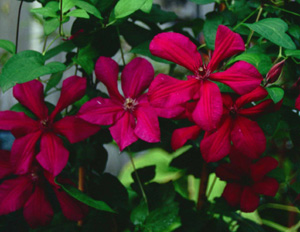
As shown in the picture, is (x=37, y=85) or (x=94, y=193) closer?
(x=37, y=85)

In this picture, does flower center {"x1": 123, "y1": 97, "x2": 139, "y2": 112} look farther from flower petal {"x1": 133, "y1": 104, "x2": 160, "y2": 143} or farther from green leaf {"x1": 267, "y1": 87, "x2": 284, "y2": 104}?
green leaf {"x1": 267, "y1": 87, "x2": 284, "y2": 104}

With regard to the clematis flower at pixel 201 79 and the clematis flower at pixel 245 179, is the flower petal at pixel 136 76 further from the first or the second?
the clematis flower at pixel 245 179

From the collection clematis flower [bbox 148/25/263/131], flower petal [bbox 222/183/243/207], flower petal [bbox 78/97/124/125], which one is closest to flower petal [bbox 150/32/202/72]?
clematis flower [bbox 148/25/263/131]

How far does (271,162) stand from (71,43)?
355mm

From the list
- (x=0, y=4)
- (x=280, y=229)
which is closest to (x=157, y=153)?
(x=280, y=229)

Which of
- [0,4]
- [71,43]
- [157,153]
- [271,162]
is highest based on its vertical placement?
[71,43]

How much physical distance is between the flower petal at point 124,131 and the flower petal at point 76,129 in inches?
1.2

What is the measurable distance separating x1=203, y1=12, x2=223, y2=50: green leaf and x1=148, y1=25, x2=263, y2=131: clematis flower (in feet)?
0.36

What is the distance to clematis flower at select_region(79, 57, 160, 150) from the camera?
0.50m

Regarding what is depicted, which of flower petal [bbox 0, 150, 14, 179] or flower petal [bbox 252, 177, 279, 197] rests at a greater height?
flower petal [bbox 0, 150, 14, 179]

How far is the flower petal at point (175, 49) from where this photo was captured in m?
0.47

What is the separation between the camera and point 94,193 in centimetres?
67

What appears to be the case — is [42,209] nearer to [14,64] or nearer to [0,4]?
[14,64]

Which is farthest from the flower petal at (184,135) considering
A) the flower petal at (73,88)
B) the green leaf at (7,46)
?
the green leaf at (7,46)
